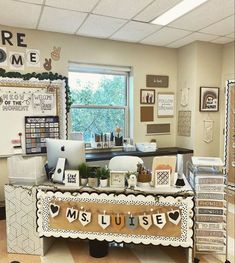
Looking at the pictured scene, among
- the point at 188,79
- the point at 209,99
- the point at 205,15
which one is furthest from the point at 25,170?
the point at 209,99

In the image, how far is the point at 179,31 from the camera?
12.6 feet

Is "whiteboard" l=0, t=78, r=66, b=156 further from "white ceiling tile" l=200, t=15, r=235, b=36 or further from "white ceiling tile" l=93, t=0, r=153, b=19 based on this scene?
"white ceiling tile" l=200, t=15, r=235, b=36

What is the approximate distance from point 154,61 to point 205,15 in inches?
58.7

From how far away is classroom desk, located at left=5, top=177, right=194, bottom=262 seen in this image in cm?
233

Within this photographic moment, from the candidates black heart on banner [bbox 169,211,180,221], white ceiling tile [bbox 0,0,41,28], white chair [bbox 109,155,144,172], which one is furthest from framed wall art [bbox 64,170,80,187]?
white ceiling tile [bbox 0,0,41,28]

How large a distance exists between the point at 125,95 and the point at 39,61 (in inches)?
64.2

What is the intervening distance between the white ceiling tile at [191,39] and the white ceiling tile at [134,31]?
0.67 metres

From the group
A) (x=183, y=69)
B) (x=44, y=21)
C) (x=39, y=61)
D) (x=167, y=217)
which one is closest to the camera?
(x=167, y=217)

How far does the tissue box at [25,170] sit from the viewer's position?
2.58 m

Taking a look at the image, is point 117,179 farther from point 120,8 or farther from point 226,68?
point 226,68

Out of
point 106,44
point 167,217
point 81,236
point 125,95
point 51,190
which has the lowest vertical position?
point 81,236

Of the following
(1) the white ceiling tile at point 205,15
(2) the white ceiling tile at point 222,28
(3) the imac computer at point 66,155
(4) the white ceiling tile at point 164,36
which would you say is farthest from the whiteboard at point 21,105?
(2) the white ceiling tile at point 222,28

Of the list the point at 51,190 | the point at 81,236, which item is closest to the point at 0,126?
the point at 51,190

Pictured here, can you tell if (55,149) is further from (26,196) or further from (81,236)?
(81,236)
